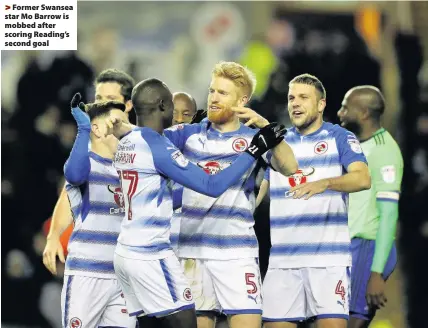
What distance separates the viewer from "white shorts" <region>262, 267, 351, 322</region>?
9664 mm

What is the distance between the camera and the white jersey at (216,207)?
9.25 meters

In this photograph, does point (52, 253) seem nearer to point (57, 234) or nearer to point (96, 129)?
point (57, 234)

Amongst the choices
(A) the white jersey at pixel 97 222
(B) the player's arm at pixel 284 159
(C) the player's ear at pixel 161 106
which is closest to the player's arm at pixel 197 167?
(C) the player's ear at pixel 161 106

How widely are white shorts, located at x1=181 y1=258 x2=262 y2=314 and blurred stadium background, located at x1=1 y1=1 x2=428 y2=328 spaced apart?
3.19 meters

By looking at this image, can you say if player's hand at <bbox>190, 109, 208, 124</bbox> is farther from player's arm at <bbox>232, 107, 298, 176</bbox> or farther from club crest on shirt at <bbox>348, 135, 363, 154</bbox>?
club crest on shirt at <bbox>348, 135, 363, 154</bbox>

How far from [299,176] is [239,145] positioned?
771mm

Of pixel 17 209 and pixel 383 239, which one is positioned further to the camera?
pixel 17 209

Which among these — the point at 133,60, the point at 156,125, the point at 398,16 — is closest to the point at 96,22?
the point at 133,60

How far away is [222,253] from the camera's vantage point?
923cm

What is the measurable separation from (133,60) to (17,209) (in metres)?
2.68

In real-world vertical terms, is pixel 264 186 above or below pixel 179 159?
below

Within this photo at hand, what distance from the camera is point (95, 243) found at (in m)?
9.52

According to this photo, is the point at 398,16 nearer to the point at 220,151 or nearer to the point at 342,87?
the point at 342,87

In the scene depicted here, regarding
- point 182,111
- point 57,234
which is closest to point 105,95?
point 182,111
